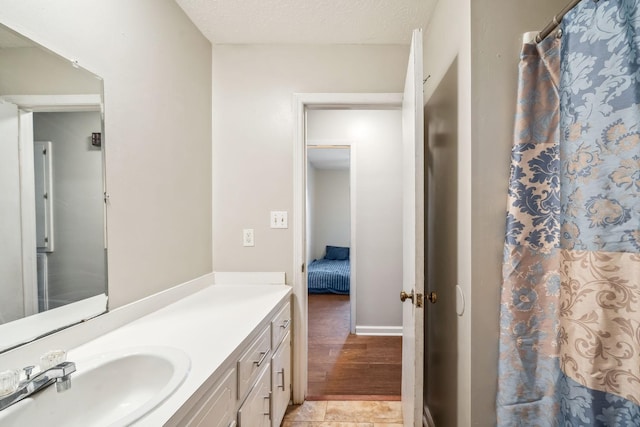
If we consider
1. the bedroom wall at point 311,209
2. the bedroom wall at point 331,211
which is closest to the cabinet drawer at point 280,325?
the bedroom wall at point 311,209

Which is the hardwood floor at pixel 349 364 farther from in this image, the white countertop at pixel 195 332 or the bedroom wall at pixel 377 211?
the white countertop at pixel 195 332

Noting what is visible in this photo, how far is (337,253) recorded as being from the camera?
19.5 feet

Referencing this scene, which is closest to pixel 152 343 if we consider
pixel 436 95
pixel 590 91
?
pixel 590 91

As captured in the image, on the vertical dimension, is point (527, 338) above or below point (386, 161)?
below

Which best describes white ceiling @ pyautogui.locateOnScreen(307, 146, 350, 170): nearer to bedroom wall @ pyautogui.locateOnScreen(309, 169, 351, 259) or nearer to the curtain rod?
bedroom wall @ pyautogui.locateOnScreen(309, 169, 351, 259)

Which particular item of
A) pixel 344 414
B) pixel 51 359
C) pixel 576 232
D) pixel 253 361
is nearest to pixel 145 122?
pixel 51 359

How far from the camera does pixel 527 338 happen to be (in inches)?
39.7

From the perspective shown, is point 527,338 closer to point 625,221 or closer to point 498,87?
point 625,221

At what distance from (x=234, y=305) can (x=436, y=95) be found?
1.53 meters

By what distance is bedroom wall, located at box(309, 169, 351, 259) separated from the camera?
6.35 m

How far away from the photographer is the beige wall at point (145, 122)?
3.45 ft

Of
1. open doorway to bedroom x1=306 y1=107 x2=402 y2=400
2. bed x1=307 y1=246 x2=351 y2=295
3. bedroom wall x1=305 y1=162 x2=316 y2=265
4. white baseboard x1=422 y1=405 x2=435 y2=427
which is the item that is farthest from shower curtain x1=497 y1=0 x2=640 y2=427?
bedroom wall x1=305 y1=162 x2=316 y2=265

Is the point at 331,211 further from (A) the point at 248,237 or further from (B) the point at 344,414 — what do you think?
(B) the point at 344,414

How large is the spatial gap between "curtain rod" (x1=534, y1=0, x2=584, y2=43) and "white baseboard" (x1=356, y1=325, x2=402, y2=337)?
8.84 feet
